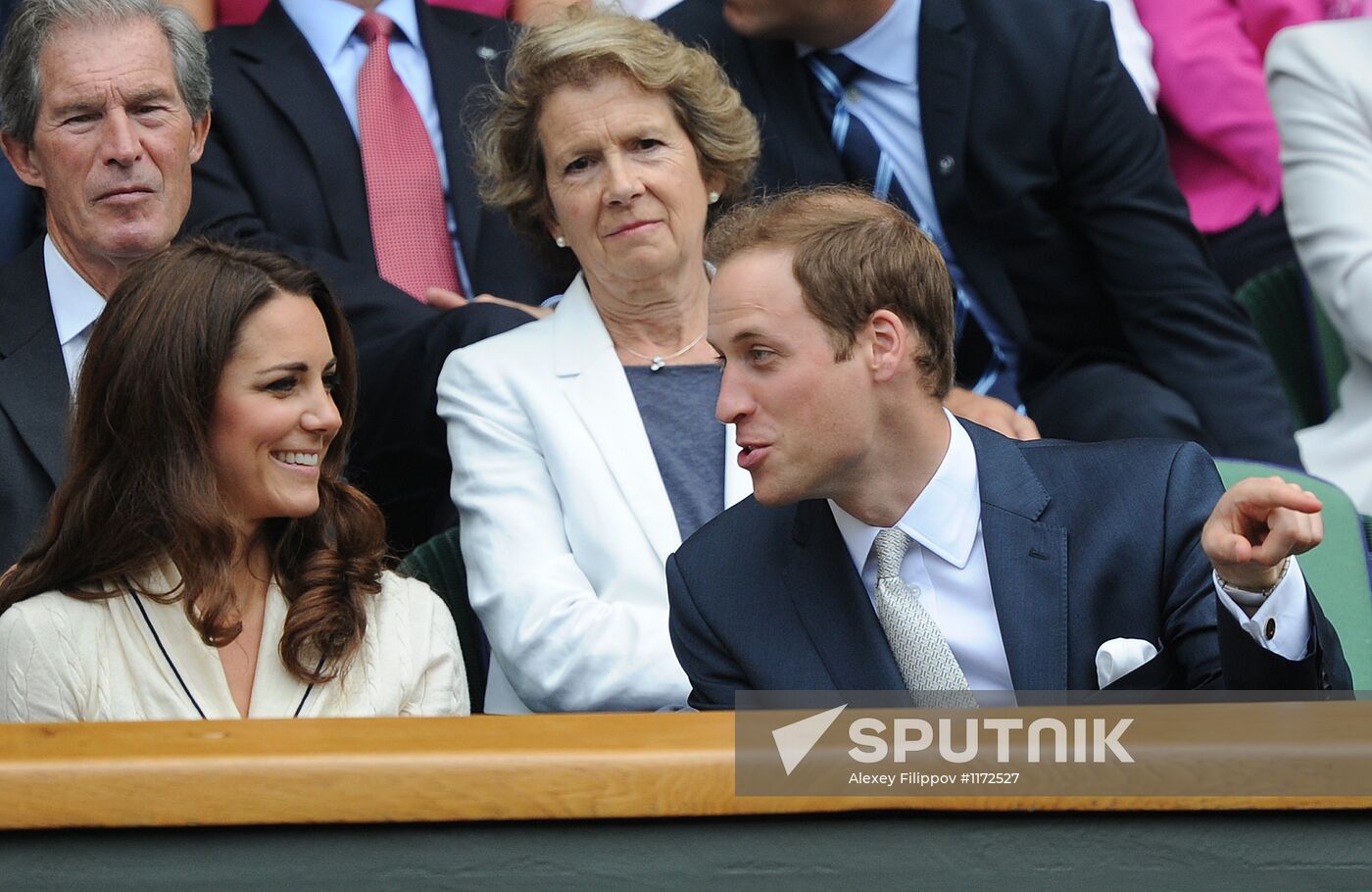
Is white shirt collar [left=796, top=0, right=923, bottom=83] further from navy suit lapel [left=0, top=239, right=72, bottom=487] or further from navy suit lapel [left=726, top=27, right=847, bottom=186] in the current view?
navy suit lapel [left=0, top=239, right=72, bottom=487]

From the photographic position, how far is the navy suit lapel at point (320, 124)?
3262 millimetres

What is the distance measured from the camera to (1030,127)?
11.0ft

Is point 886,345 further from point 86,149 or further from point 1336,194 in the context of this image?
point 1336,194

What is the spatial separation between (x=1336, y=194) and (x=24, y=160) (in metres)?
2.37

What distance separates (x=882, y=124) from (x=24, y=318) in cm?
153

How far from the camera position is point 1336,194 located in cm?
354

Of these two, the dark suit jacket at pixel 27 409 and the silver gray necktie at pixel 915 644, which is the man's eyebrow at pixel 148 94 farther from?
the silver gray necktie at pixel 915 644

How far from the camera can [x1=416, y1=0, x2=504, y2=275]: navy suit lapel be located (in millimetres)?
3338

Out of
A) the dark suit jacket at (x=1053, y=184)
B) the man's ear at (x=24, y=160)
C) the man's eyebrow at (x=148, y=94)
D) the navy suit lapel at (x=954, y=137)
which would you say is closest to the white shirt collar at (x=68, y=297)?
the man's ear at (x=24, y=160)

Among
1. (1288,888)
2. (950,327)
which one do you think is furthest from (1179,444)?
(1288,888)

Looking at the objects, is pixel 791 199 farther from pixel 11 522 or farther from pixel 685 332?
pixel 11 522

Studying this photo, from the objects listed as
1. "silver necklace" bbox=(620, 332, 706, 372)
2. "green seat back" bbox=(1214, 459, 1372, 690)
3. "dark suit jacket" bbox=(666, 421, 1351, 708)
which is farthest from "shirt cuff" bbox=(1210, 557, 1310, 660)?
"silver necklace" bbox=(620, 332, 706, 372)

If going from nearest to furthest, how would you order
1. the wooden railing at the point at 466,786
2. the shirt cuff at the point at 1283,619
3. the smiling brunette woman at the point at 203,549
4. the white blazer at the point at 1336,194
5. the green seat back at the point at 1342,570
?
the wooden railing at the point at 466,786, the shirt cuff at the point at 1283,619, the smiling brunette woman at the point at 203,549, the green seat back at the point at 1342,570, the white blazer at the point at 1336,194

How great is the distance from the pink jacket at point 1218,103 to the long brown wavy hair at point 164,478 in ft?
7.65
